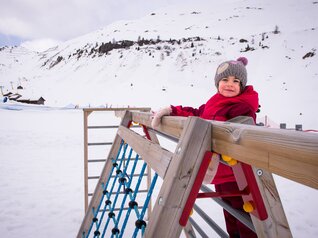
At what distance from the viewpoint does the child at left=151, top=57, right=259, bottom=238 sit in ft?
3.84

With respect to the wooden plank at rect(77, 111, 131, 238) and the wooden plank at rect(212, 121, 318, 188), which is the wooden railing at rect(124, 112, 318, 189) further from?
the wooden plank at rect(77, 111, 131, 238)

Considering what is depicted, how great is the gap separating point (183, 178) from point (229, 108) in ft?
1.89

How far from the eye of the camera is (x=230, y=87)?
1465 mm

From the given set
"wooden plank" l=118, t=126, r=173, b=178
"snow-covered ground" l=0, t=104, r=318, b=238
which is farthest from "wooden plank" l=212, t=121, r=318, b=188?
"snow-covered ground" l=0, t=104, r=318, b=238

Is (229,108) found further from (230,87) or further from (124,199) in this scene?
(124,199)

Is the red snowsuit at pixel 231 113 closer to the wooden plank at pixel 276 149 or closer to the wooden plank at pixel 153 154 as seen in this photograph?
the wooden plank at pixel 153 154

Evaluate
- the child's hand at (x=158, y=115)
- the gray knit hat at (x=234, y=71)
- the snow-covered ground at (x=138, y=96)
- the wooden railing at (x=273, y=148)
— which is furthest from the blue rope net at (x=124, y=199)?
the snow-covered ground at (x=138, y=96)

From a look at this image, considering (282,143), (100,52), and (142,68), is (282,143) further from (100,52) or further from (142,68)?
(100,52)

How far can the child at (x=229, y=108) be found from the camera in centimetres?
117

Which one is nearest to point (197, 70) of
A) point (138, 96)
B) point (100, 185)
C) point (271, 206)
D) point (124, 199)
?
point (138, 96)

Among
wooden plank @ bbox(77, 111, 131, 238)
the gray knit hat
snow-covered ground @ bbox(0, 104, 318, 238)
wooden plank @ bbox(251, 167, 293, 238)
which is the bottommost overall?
snow-covered ground @ bbox(0, 104, 318, 238)

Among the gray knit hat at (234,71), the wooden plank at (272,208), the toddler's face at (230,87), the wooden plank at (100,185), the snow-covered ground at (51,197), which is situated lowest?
the snow-covered ground at (51,197)

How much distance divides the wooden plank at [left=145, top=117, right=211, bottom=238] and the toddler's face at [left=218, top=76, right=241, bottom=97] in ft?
2.54

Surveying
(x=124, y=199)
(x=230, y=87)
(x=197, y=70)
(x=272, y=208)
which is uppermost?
(x=197, y=70)
